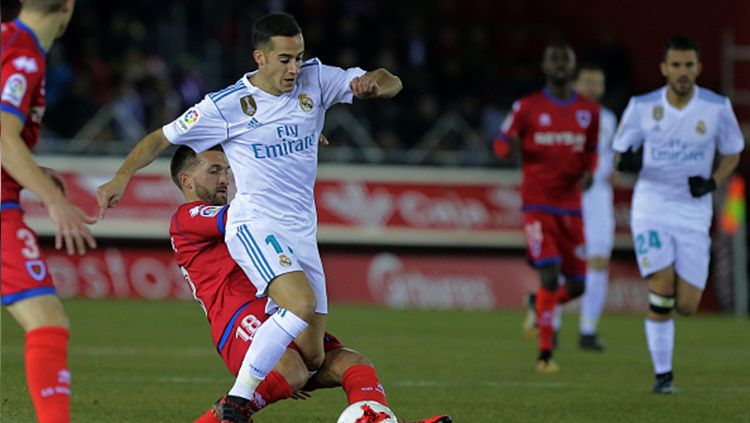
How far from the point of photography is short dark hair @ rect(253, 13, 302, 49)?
7.13 meters

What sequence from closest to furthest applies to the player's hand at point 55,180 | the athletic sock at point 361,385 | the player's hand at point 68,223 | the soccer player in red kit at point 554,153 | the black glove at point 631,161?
the player's hand at point 68,223, the player's hand at point 55,180, the athletic sock at point 361,385, the black glove at point 631,161, the soccer player in red kit at point 554,153

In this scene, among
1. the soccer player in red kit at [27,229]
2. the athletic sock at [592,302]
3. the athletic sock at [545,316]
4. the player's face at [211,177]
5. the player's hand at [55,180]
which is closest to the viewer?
the soccer player in red kit at [27,229]

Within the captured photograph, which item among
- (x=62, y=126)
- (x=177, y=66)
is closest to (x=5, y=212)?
(x=62, y=126)

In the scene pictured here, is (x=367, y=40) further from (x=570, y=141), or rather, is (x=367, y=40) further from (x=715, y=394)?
(x=715, y=394)

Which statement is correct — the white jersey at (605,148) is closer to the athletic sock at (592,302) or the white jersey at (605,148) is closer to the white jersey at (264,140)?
the athletic sock at (592,302)

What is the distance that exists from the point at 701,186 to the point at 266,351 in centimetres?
429

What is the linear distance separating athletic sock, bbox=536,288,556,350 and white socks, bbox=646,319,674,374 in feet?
4.62

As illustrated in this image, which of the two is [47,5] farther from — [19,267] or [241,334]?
[241,334]

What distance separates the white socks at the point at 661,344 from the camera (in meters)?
9.70

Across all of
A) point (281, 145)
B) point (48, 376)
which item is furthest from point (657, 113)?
point (48, 376)

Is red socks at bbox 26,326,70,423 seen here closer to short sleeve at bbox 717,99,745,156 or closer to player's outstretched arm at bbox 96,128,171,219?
player's outstretched arm at bbox 96,128,171,219

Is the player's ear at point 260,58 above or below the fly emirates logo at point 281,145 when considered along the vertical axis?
above

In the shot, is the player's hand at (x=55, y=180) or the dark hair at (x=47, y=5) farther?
the player's hand at (x=55, y=180)

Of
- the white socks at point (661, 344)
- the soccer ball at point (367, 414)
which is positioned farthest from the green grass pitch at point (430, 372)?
the soccer ball at point (367, 414)
